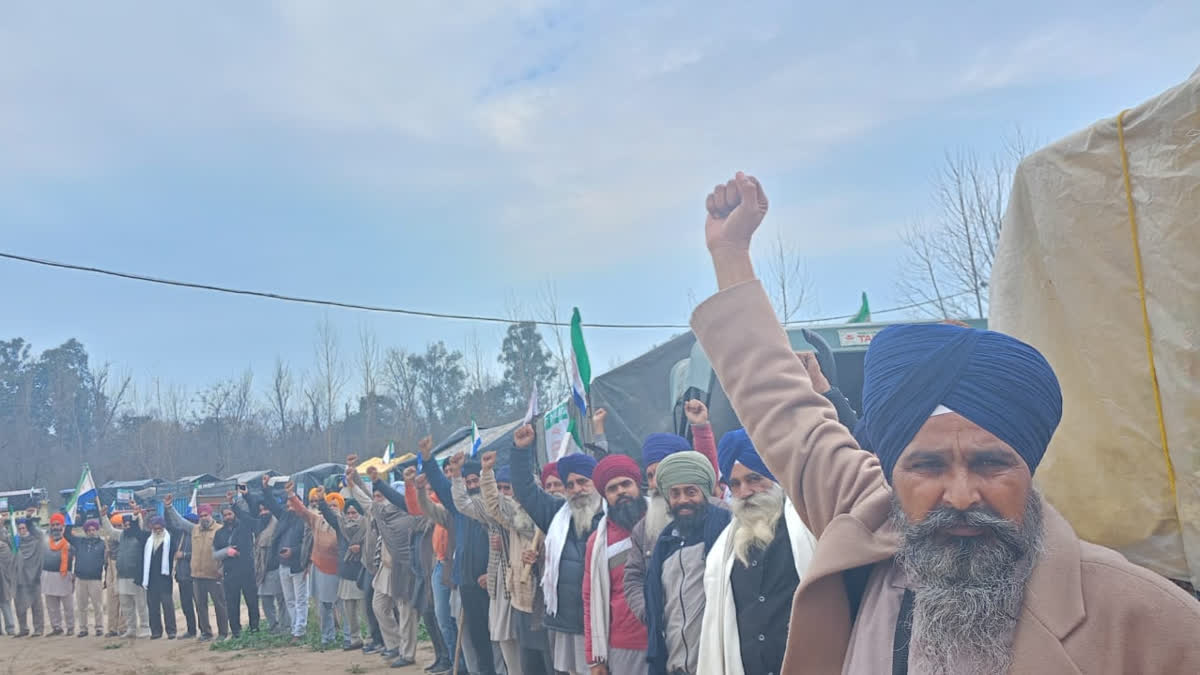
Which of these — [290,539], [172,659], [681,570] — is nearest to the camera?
[681,570]

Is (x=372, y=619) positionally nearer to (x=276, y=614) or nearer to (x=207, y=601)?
(x=276, y=614)

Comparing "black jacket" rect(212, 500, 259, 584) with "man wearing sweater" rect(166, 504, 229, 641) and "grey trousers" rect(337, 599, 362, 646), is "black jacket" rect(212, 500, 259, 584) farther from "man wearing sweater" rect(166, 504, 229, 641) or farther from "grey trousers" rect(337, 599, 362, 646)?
"grey trousers" rect(337, 599, 362, 646)

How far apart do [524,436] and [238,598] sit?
10.2 meters

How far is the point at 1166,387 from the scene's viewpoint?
2.08 m

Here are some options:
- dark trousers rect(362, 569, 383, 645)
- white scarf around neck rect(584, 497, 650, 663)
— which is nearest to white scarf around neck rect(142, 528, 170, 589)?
dark trousers rect(362, 569, 383, 645)

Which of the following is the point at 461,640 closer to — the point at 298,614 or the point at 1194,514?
the point at 298,614

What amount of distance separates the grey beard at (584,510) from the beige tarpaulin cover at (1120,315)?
184 inches

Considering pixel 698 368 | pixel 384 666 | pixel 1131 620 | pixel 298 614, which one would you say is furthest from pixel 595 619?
pixel 298 614

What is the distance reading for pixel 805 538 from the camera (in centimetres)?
394

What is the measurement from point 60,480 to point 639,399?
5321 cm

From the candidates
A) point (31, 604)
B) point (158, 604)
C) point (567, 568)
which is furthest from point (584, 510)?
point (31, 604)

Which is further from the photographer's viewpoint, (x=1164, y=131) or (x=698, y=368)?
(x=698, y=368)

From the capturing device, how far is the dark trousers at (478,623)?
30.7ft

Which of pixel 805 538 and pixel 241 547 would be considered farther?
pixel 241 547
